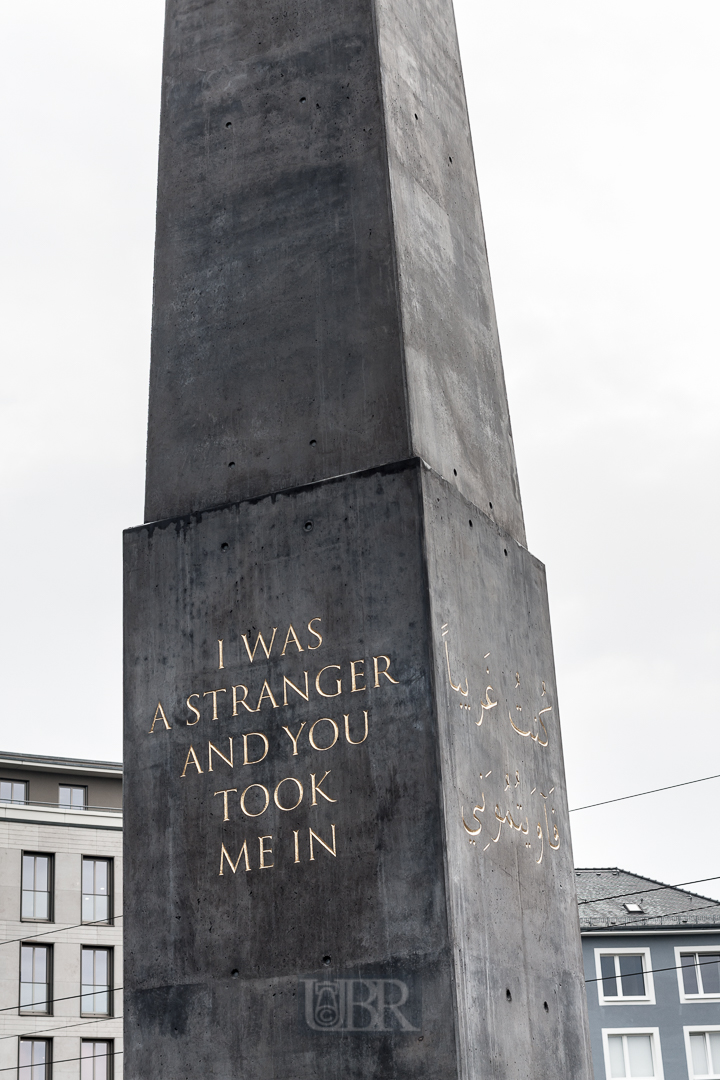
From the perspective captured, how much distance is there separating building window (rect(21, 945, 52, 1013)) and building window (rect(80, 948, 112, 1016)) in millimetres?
1145

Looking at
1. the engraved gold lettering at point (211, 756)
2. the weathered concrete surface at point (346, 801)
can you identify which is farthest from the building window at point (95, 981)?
the engraved gold lettering at point (211, 756)

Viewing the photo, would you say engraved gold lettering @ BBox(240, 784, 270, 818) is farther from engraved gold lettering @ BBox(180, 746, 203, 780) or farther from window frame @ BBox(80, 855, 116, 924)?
window frame @ BBox(80, 855, 116, 924)

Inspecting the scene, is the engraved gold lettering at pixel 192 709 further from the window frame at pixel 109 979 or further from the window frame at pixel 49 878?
the window frame at pixel 109 979

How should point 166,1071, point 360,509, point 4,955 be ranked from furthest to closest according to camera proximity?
point 4,955 → point 360,509 → point 166,1071

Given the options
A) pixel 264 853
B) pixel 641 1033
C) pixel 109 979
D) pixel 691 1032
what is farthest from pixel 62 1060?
pixel 264 853

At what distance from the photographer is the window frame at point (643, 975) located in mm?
47938

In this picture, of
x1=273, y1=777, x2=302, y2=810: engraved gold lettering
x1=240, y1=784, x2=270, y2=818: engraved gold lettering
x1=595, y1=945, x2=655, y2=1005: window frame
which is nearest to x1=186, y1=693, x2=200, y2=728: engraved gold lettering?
A: x1=240, y1=784, x2=270, y2=818: engraved gold lettering

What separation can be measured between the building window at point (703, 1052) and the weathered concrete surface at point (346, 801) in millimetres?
42383

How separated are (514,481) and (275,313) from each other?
6.33ft

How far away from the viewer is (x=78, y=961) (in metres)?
48.7

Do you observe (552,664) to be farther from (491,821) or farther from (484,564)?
(491,821)

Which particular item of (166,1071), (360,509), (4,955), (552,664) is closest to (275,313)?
(360,509)

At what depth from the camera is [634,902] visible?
50.6m

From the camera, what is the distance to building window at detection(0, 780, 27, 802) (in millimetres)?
51000
